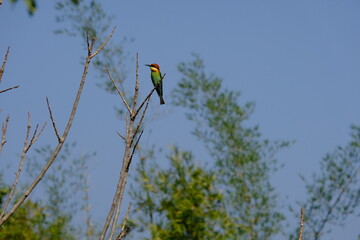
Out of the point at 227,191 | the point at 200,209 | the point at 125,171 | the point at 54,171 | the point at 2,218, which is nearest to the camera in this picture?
the point at 2,218

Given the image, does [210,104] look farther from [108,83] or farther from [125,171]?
[125,171]

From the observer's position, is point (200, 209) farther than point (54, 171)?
No

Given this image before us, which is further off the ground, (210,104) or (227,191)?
(210,104)

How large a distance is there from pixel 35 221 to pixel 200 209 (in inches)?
221

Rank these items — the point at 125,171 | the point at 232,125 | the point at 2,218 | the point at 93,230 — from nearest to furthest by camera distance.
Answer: the point at 2,218 → the point at 125,171 → the point at 232,125 → the point at 93,230

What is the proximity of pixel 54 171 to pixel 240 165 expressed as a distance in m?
6.12

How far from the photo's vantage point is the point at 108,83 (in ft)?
45.7

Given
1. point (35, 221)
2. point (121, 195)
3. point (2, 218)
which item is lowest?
point (2, 218)

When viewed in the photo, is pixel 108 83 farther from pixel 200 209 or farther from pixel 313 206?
pixel 313 206

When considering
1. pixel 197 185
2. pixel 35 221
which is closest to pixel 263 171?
pixel 197 185

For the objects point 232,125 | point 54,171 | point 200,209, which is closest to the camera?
point 200,209

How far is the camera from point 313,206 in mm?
13000

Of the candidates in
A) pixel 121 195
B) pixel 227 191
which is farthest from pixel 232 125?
pixel 121 195

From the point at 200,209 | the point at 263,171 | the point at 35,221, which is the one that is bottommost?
the point at 200,209
